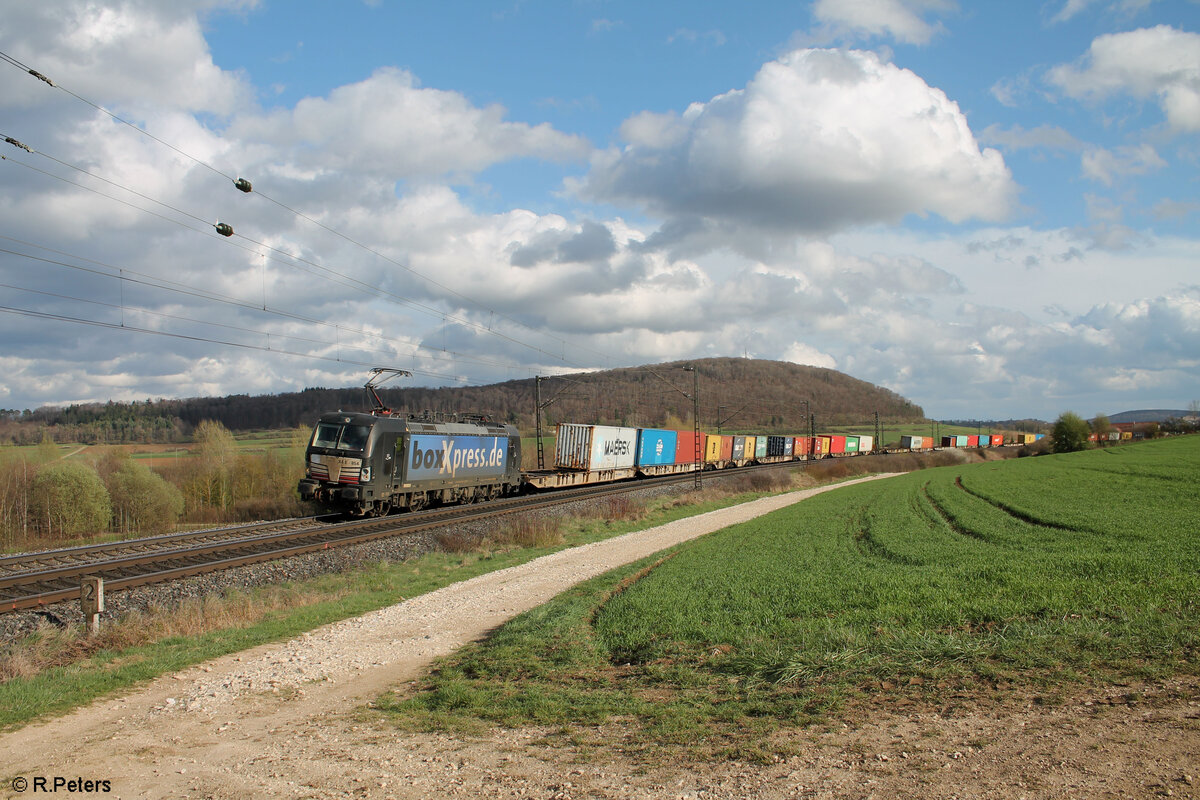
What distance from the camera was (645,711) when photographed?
6.81 metres

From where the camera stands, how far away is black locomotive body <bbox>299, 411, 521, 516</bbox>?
2458 centimetres

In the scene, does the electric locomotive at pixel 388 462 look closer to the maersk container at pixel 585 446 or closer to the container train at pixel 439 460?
the container train at pixel 439 460

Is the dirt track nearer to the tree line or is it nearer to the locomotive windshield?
the locomotive windshield

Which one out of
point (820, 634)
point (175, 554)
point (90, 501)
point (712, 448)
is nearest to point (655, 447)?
point (712, 448)

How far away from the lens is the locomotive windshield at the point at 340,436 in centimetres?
2461

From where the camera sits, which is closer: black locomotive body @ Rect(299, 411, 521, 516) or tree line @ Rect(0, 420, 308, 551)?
black locomotive body @ Rect(299, 411, 521, 516)

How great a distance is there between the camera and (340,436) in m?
25.0

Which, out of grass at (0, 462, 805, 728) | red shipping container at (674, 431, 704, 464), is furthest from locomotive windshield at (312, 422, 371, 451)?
red shipping container at (674, 431, 704, 464)

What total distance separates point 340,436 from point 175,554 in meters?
7.84

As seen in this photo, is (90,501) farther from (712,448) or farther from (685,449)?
(712,448)

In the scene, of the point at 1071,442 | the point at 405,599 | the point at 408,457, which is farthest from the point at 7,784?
the point at 1071,442

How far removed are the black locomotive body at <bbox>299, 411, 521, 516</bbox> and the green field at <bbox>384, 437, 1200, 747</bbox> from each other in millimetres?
12475

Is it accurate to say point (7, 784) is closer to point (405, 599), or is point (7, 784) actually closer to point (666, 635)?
point (666, 635)

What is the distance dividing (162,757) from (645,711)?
462cm
